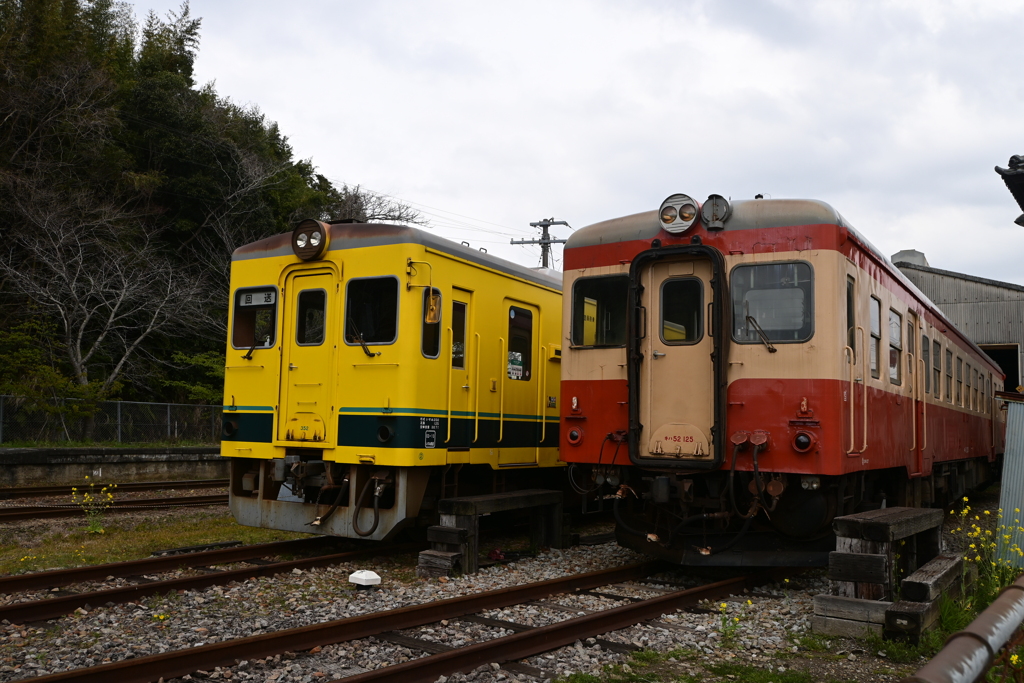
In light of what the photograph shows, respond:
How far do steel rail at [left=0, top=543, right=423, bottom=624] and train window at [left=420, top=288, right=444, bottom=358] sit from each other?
85.8 inches

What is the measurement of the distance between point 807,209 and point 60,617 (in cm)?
655

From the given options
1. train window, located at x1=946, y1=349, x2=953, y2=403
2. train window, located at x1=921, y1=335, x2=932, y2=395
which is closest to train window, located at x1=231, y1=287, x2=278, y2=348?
train window, located at x1=921, y1=335, x2=932, y2=395

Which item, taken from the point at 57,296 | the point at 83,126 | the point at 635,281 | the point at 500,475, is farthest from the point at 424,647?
the point at 83,126

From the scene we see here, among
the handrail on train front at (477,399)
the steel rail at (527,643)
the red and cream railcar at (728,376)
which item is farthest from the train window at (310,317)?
the steel rail at (527,643)

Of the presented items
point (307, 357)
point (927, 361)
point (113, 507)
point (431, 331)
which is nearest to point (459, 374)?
point (431, 331)

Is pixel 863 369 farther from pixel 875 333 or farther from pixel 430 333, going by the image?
pixel 430 333

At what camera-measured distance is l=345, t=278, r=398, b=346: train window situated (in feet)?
26.8

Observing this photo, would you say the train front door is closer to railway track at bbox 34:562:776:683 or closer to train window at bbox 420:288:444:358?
railway track at bbox 34:562:776:683

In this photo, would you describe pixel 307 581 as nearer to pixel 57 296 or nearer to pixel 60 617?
pixel 60 617

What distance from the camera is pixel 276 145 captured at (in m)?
38.6

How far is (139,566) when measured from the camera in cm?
727

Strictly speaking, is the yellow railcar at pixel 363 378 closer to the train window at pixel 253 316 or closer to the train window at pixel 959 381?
the train window at pixel 253 316

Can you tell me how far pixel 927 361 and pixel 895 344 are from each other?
2.23 m

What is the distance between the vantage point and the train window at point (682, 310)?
7516 millimetres
